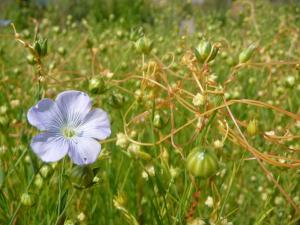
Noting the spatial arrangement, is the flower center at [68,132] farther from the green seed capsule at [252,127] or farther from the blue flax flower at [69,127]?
the green seed capsule at [252,127]

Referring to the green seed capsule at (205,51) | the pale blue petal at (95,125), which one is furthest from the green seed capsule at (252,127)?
the pale blue petal at (95,125)

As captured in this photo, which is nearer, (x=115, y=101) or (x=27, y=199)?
(x=27, y=199)

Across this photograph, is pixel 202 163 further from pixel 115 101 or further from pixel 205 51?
pixel 115 101

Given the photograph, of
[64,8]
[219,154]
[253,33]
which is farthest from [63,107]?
[64,8]

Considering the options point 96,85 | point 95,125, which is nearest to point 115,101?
point 96,85

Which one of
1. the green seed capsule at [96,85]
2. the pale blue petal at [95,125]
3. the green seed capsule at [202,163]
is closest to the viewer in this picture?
the green seed capsule at [202,163]

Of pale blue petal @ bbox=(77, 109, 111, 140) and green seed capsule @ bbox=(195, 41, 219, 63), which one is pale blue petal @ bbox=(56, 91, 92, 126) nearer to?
pale blue petal @ bbox=(77, 109, 111, 140)

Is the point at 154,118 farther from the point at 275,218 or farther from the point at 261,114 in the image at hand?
the point at 261,114
